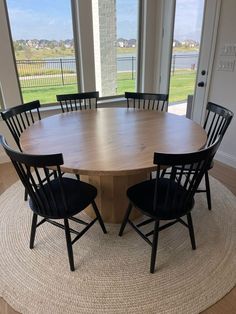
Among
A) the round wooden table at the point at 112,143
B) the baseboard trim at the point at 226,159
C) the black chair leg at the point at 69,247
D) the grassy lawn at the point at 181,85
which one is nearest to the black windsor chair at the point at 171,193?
the round wooden table at the point at 112,143

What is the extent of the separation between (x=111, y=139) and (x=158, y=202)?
577 mm

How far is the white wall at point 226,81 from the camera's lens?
2633 millimetres

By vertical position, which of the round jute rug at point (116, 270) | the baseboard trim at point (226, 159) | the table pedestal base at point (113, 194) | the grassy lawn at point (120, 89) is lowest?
the round jute rug at point (116, 270)

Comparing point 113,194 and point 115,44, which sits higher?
point 115,44

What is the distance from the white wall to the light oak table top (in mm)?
1049

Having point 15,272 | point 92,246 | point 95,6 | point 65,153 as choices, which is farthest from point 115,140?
point 95,6

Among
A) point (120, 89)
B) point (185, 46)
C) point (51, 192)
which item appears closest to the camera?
point (51, 192)

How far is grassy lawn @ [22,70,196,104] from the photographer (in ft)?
10.9

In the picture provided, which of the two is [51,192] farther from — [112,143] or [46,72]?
[46,72]

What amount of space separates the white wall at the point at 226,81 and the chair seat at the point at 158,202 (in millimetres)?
1635

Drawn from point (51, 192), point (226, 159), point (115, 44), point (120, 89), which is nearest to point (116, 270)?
point (51, 192)

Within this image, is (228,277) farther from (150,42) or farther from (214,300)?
(150,42)

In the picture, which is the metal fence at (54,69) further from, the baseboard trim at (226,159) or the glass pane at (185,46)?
the baseboard trim at (226,159)

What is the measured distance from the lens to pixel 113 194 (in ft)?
6.38
